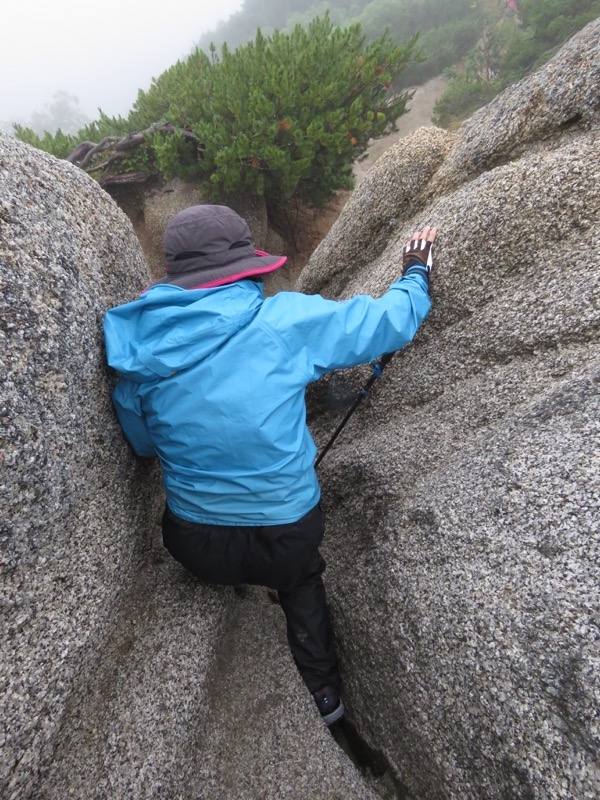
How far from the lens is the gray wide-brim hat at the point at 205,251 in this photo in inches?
111

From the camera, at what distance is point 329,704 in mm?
3258

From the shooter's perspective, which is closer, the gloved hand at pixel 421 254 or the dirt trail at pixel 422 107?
the gloved hand at pixel 421 254

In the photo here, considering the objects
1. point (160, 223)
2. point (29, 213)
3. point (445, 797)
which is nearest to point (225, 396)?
point (29, 213)

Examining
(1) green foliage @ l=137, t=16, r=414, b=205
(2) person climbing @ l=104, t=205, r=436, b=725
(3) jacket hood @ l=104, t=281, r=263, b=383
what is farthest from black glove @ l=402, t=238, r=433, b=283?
(1) green foliage @ l=137, t=16, r=414, b=205

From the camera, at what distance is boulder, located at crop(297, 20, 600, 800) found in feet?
7.48

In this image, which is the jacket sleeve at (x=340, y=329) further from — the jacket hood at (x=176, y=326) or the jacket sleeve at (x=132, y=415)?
the jacket sleeve at (x=132, y=415)

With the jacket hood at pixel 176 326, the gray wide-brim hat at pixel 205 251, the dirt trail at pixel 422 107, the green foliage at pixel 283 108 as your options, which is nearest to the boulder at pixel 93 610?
the jacket hood at pixel 176 326

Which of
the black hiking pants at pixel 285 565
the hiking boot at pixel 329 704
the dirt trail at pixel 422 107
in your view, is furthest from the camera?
the dirt trail at pixel 422 107

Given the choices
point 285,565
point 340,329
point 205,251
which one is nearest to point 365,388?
point 340,329

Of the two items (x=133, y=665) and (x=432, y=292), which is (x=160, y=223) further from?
(x=133, y=665)

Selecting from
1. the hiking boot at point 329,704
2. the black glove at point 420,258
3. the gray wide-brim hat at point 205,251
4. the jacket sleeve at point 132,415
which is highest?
the gray wide-brim hat at point 205,251

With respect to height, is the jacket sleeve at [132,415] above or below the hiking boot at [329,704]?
above

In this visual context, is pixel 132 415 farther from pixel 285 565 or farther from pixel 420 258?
pixel 420 258

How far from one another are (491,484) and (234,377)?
1702 millimetres
